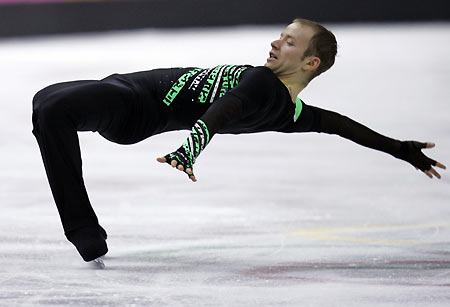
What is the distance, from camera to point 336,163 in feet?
19.8

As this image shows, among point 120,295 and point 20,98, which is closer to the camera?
point 120,295

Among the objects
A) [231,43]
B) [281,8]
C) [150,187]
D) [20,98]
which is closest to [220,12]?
[281,8]

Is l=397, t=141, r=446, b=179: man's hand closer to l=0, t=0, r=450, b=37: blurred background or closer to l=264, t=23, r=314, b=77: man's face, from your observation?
l=264, t=23, r=314, b=77: man's face

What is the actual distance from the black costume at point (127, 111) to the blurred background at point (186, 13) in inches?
422

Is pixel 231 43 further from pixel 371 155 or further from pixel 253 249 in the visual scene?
pixel 253 249

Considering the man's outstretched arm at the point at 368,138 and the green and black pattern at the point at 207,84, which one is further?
the man's outstretched arm at the point at 368,138

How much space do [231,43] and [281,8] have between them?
2830 millimetres

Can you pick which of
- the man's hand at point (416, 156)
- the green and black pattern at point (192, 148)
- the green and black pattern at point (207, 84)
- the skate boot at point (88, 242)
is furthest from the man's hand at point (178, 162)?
the man's hand at point (416, 156)

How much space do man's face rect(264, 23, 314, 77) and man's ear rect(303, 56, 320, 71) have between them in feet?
0.06

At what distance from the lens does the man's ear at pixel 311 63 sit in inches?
140

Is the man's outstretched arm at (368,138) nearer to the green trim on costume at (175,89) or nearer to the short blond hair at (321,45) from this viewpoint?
the short blond hair at (321,45)

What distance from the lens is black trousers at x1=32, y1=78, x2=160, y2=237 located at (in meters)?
3.43

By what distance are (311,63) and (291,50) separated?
0.31 ft

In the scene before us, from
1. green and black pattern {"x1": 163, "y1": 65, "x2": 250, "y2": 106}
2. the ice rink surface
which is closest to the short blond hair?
green and black pattern {"x1": 163, "y1": 65, "x2": 250, "y2": 106}
